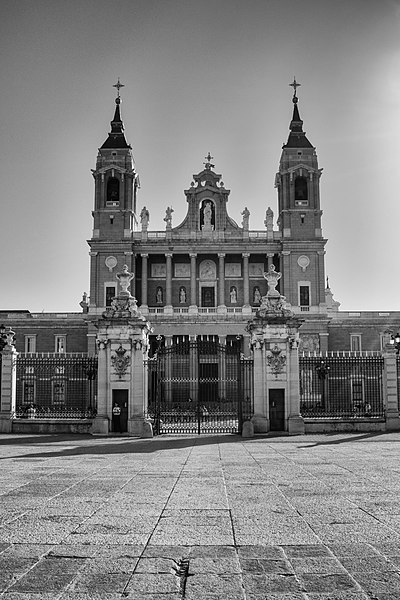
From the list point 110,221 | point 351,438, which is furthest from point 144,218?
point 351,438

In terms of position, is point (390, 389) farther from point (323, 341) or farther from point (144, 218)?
point (144, 218)

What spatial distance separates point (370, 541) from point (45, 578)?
10.5ft

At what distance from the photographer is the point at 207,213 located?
6325 centimetres

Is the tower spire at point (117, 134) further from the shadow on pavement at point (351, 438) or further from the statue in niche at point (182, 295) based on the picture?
the shadow on pavement at point (351, 438)

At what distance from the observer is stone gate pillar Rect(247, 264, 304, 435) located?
79.6 feet

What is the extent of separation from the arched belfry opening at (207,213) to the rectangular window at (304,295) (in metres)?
10.1

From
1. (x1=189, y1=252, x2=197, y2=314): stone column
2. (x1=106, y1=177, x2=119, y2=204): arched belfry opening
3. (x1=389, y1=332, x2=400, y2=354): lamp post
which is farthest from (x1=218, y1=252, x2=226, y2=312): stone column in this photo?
(x1=389, y1=332, x2=400, y2=354): lamp post

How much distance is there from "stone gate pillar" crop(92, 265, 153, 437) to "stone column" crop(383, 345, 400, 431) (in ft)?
29.2

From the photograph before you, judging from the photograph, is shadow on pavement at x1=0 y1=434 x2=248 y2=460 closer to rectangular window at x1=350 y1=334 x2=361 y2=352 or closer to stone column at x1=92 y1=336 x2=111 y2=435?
stone column at x1=92 y1=336 x2=111 y2=435

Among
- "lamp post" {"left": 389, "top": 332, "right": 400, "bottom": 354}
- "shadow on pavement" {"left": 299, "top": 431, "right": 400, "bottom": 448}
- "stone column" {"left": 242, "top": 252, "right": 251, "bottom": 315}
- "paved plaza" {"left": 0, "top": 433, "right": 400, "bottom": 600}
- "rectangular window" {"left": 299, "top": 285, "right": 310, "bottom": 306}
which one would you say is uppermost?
"stone column" {"left": 242, "top": 252, "right": 251, "bottom": 315}

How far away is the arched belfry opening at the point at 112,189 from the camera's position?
206ft

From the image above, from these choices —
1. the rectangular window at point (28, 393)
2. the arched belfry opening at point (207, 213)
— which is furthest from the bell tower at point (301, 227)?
the rectangular window at point (28, 393)

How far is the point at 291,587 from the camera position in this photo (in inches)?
209

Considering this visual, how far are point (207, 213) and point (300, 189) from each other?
8.92 m
